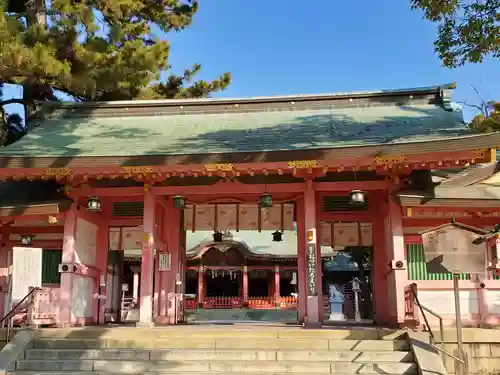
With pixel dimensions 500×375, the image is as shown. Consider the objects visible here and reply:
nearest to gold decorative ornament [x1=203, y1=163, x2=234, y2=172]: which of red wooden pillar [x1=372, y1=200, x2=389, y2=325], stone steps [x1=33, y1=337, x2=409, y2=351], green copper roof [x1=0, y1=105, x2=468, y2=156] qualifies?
green copper roof [x1=0, y1=105, x2=468, y2=156]

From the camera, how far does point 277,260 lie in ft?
84.8

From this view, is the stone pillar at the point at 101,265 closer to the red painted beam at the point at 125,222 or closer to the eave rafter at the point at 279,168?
the red painted beam at the point at 125,222

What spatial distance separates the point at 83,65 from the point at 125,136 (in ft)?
13.6

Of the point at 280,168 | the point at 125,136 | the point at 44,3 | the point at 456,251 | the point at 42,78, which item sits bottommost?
the point at 456,251

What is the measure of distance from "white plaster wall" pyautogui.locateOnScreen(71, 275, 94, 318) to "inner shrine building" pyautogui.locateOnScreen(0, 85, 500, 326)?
0.05 meters

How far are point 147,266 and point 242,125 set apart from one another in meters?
4.08

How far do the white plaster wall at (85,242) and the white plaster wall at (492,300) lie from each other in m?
7.80

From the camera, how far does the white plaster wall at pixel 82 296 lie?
10383mm

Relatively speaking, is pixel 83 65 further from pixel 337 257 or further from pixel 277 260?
pixel 337 257

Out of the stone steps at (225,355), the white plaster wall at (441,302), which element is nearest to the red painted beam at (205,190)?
the white plaster wall at (441,302)

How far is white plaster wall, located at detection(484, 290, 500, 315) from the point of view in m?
9.36

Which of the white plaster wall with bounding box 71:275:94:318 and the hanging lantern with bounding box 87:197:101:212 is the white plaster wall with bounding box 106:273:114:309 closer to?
the white plaster wall with bounding box 71:275:94:318

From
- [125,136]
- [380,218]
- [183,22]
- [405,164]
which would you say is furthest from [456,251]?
[183,22]

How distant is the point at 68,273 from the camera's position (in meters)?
10.0
